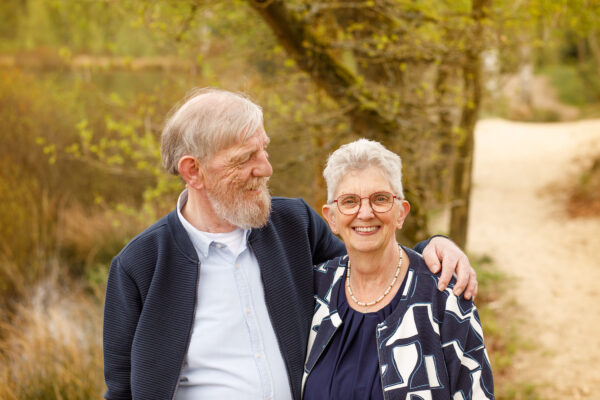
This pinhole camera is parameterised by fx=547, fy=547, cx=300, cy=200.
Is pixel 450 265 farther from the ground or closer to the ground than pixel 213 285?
farther from the ground

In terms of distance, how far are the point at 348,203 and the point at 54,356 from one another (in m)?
2.93

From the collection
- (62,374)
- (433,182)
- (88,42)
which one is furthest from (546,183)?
(88,42)

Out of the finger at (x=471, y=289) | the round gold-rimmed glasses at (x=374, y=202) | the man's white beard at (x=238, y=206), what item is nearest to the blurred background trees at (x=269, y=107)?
the man's white beard at (x=238, y=206)

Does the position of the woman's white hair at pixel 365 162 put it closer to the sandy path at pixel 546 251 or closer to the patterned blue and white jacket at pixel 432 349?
the patterned blue and white jacket at pixel 432 349

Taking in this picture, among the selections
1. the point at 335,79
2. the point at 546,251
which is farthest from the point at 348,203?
the point at 546,251

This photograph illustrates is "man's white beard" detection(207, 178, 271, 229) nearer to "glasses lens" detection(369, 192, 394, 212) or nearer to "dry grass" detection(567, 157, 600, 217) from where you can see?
"glasses lens" detection(369, 192, 394, 212)

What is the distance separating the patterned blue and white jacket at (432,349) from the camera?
1.88m

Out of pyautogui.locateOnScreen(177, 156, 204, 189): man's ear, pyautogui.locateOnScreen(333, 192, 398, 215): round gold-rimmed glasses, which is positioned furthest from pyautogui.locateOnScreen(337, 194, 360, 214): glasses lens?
pyautogui.locateOnScreen(177, 156, 204, 189): man's ear

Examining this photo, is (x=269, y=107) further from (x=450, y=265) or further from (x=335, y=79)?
(x=450, y=265)

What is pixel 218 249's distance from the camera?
225cm

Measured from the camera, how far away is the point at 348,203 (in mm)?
2115

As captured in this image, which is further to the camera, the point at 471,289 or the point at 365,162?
the point at 365,162

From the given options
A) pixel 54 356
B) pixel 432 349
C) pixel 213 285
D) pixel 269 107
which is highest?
pixel 269 107

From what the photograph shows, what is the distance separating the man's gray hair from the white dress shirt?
33cm
